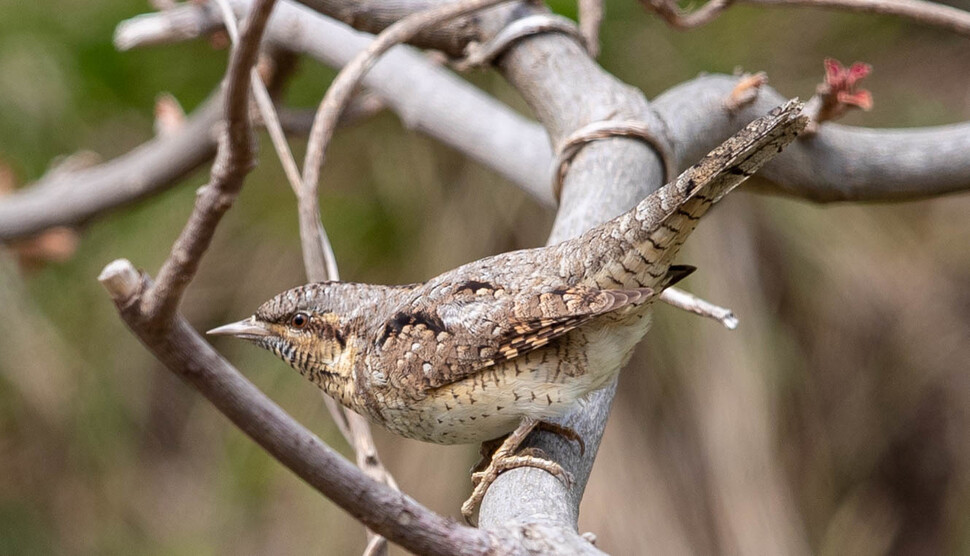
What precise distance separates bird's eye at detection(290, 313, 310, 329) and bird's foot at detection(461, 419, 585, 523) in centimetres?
53

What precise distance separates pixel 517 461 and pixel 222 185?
62cm

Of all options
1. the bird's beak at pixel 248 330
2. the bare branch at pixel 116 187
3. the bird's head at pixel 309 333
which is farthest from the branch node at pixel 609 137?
the bare branch at pixel 116 187

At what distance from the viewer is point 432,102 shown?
105 inches

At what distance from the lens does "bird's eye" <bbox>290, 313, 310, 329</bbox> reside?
79.7 inches

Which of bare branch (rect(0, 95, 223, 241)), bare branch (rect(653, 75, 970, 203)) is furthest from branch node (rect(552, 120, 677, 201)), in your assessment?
bare branch (rect(0, 95, 223, 241))

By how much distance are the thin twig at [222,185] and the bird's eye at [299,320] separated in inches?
28.7

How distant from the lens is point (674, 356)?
3945 millimetres

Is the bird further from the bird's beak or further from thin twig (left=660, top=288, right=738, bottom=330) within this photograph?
the bird's beak

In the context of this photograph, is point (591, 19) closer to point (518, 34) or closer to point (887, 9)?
point (518, 34)

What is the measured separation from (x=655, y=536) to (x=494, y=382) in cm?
235

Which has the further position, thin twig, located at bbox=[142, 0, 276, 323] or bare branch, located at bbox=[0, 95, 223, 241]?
bare branch, located at bbox=[0, 95, 223, 241]

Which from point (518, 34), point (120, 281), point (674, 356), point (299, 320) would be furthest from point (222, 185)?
point (674, 356)

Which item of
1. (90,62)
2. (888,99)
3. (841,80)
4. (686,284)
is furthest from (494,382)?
(90,62)

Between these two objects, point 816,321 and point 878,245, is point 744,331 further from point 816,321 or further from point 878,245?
point 878,245
